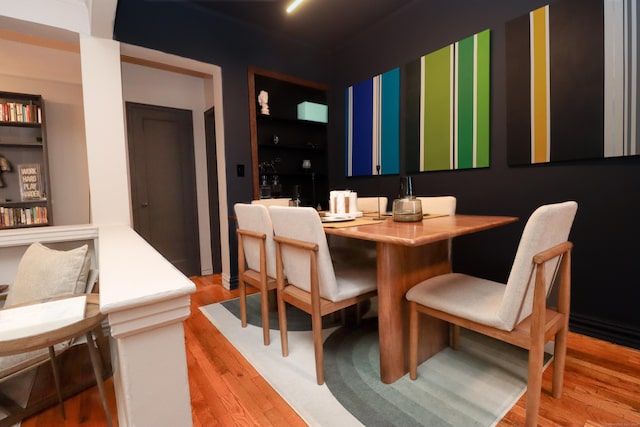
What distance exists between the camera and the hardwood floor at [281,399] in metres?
1.29

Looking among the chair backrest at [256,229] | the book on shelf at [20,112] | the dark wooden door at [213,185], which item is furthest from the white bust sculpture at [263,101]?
the book on shelf at [20,112]

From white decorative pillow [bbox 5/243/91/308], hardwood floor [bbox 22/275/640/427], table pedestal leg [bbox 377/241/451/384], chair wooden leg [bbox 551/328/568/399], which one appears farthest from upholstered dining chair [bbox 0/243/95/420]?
chair wooden leg [bbox 551/328/568/399]

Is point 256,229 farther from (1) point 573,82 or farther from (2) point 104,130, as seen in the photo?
(1) point 573,82

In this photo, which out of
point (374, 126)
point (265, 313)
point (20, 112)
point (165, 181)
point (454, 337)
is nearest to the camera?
point (454, 337)

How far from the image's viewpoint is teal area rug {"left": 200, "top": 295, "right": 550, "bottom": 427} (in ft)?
4.28

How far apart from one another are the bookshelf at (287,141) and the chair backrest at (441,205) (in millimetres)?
1843

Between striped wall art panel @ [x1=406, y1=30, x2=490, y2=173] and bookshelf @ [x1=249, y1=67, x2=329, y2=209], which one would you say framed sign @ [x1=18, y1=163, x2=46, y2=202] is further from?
striped wall art panel @ [x1=406, y1=30, x2=490, y2=173]

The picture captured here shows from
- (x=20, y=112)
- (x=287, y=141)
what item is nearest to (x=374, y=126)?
(x=287, y=141)

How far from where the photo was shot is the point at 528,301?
1.18 metres

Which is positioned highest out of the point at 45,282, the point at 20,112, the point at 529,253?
the point at 20,112

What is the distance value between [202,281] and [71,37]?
259 cm

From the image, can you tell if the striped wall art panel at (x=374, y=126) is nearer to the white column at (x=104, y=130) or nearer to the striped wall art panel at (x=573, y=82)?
the striped wall art panel at (x=573, y=82)

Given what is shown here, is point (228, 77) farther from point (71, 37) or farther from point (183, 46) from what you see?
point (71, 37)

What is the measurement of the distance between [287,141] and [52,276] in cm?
292
